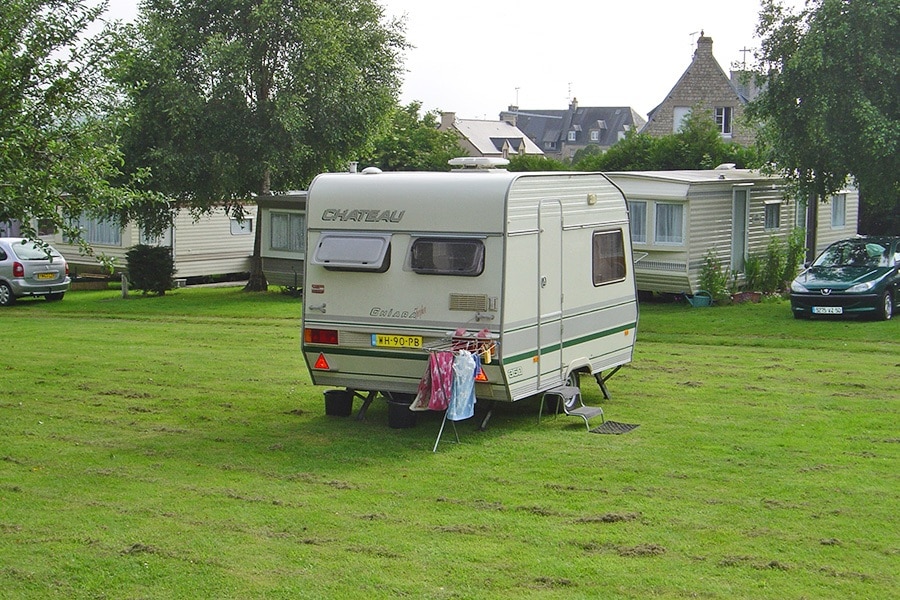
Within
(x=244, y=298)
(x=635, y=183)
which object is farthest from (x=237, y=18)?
(x=635, y=183)

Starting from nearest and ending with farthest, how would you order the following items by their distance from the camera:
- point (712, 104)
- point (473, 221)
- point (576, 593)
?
point (576, 593), point (473, 221), point (712, 104)

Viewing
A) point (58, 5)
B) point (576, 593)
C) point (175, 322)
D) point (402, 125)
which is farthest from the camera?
point (402, 125)

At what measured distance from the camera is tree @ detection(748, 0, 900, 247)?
2145cm

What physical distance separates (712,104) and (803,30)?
2872 centimetres

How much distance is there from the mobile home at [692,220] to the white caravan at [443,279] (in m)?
11.0

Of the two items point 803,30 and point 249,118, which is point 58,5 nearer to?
point 249,118

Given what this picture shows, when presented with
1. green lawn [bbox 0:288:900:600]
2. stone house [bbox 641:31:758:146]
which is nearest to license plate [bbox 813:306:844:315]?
green lawn [bbox 0:288:900:600]

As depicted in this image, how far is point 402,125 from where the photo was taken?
4491 cm

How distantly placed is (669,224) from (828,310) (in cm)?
378

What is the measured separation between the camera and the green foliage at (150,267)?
28078 mm

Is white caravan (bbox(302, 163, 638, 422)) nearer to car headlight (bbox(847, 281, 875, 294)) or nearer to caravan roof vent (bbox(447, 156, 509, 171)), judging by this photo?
caravan roof vent (bbox(447, 156, 509, 171))

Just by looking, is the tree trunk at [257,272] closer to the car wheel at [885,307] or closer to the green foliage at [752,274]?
the green foliage at [752,274]

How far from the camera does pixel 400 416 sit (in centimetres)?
1154

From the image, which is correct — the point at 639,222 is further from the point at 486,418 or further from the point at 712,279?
the point at 486,418
